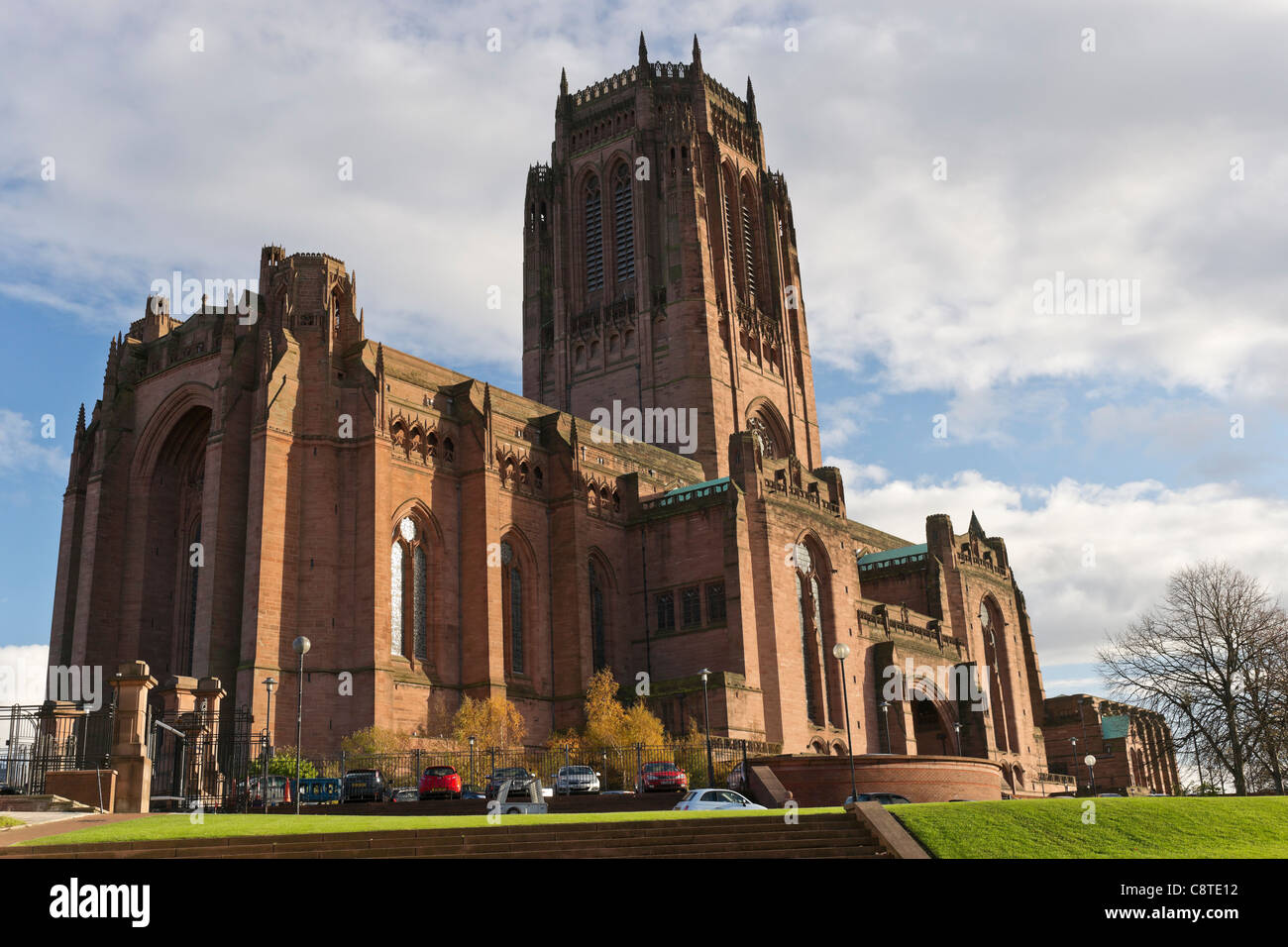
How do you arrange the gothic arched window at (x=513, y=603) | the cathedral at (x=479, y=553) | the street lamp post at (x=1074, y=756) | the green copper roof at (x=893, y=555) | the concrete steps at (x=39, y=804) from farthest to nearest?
the street lamp post at (x=1074, y=756)
the green copper roof at (x=893, y=555)
the gothic arched window at (x=513, y=603)
the cathedral at (x=479, y=553)
the concrete steps at (x=39, y=804)

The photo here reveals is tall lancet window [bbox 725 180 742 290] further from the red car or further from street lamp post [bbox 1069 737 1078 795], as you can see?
the red car

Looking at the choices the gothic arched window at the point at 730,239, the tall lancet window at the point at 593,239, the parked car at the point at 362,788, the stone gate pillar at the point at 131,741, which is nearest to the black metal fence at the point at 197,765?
the stone gate pillar at the point at 131,741

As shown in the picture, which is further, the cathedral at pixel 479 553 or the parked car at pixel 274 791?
the cathedral at pixel 479 553

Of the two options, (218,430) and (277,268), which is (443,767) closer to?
Answer: (218,430)

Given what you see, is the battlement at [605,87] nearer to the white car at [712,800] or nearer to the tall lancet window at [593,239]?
the tall lancet window at [593,239]

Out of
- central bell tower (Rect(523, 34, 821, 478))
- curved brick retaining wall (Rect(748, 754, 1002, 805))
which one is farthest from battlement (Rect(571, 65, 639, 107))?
curved brick retaining wall (Rect(748, 754, 1002, 805))

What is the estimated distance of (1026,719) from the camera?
8219 cm

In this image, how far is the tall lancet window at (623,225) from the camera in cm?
8650

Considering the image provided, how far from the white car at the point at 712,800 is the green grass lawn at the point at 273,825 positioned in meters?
2.84

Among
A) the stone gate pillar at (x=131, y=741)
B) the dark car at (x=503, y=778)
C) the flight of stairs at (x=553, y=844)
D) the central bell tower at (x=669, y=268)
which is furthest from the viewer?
the central bell tower at (x=669, y=268)

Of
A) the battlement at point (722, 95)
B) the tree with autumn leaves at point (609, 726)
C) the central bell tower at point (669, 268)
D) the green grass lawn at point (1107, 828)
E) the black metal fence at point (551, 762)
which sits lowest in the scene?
the green grass lawn at point (1107, 828)

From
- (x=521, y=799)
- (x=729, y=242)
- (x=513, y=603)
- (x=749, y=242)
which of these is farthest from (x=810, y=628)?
(x=749, y=242)

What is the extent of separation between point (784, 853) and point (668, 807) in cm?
1232

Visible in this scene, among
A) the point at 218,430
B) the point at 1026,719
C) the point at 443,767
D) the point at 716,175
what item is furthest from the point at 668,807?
the point at 716,175
